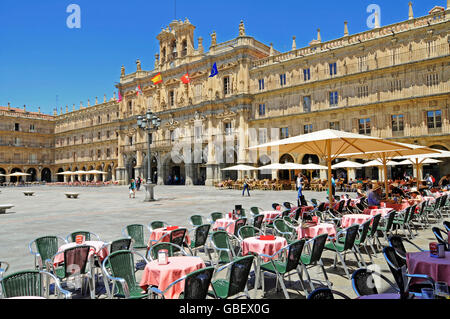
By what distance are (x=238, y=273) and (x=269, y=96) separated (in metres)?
30.0

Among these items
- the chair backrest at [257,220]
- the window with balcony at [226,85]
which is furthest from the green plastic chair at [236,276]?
the window with balcony at [226,85]

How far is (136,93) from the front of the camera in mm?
44875

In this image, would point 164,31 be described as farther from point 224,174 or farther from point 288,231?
point 288,231

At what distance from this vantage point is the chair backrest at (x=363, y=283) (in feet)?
9.69

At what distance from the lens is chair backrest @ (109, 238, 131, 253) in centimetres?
466

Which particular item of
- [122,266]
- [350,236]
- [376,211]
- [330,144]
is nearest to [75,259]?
[122,266]

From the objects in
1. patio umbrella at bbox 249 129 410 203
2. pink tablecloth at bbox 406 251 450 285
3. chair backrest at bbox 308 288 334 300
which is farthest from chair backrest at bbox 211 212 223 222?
chair backrest at bbox 308 288 334 300

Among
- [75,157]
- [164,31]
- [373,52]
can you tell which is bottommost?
[75,157]

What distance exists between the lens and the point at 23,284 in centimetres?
318

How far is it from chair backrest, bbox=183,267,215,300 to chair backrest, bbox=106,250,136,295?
1.30m

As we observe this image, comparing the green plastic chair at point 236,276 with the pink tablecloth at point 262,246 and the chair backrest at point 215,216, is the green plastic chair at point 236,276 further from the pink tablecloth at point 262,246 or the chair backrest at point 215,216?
the chair backrest at point 215,216

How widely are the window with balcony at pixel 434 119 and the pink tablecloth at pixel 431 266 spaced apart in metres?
A: 23.7
